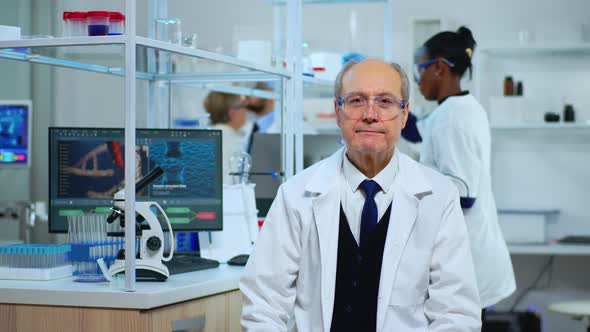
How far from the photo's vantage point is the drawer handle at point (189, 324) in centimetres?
229

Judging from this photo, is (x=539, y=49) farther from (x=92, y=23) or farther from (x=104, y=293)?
(x=104, y=293)

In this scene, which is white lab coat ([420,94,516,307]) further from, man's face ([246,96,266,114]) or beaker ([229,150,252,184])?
man's face ([246,96,266,114])

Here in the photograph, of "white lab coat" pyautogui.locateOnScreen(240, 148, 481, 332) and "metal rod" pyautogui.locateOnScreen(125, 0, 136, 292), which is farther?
"metal rod" pyautogui.locateOnScreen(125, 0, 136, 292)

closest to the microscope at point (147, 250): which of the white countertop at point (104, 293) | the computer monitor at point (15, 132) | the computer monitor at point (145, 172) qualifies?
the white countertop at point (104, 293)

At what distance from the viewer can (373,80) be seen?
2035 millimetres

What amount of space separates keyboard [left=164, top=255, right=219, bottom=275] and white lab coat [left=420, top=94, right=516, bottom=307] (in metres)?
1.06

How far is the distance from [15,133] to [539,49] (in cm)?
331

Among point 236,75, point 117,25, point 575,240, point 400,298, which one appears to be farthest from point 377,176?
point 575,240

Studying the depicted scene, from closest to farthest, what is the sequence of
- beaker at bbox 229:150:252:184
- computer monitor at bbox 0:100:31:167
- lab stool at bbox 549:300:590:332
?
beaker at bbox 229:150:252:184 → lab stool at bbox 549:300:590:332 → computer monitor at bbox 0:100:31:167

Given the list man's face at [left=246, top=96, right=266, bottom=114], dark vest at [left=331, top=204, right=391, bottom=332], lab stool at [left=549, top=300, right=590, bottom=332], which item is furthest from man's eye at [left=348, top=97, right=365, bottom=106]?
man's face at [left=246, top=96, right=266, bottom=114]

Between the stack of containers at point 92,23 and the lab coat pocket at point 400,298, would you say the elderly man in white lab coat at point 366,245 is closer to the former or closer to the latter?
the lab coat pocket at point 400,298

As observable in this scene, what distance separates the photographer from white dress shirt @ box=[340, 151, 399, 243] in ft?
6.79

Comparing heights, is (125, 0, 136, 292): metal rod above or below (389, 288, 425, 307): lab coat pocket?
above

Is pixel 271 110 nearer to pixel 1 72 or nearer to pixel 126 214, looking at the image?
pixel 1 72
